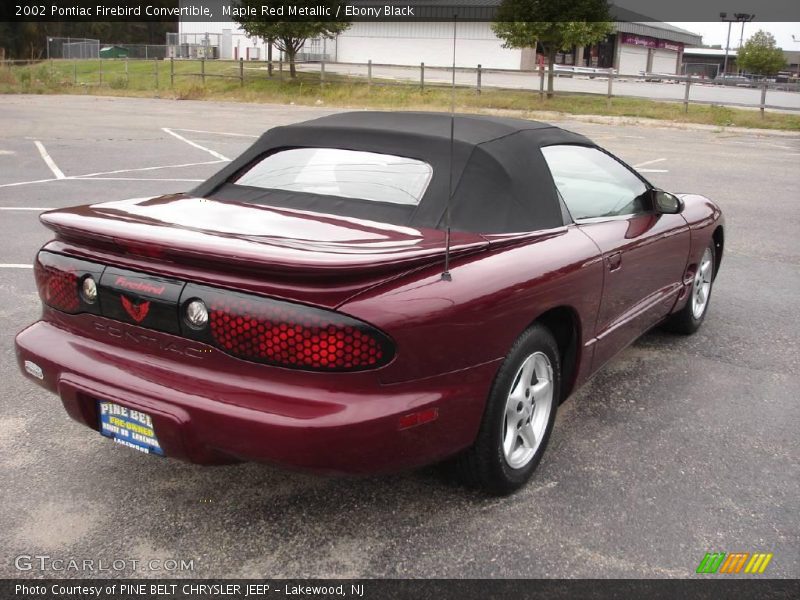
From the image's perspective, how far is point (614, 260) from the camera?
366cm

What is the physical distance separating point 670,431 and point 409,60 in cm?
5028

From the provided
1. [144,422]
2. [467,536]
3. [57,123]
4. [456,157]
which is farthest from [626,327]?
[57,123]

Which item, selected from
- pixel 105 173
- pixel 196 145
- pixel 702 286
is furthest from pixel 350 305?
pixel 196 145

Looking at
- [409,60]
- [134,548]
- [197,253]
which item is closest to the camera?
[197,253]

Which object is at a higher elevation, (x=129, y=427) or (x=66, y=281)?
(x=66, y=281)

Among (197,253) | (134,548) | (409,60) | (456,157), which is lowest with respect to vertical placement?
(134,548)

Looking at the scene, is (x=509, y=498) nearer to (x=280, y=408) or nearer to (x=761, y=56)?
(x=280, y=408)

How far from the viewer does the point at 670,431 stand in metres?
3.80

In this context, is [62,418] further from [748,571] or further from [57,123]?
[57,123]

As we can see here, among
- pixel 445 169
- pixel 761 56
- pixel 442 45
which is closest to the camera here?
pixel 445 169

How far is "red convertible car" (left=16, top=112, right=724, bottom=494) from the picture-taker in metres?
2.52

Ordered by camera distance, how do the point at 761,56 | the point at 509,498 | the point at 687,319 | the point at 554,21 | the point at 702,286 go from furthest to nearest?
the point at 761,56 → the point at 554,21 → the point at 702,286 → the point at 687,319 → the point at 509,498
